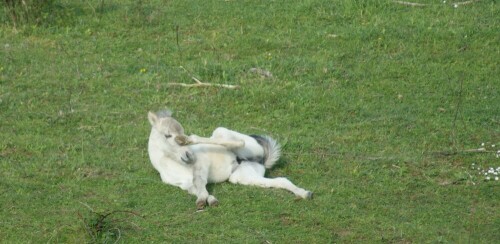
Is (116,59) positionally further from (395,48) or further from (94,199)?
(94,199)

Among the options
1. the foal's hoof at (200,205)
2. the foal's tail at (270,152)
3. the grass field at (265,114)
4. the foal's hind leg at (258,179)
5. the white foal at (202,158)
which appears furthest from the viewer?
the foal's tail at (270,152)

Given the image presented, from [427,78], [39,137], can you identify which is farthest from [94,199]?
[427,78]

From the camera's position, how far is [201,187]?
28.6 feet

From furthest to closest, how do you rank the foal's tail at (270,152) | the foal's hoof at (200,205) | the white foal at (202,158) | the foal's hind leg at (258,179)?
the foal's tail at (270,152) < the white foal at (202,158) < the foal's hind leg at (258,179) < the foal's hoof at (200,205)

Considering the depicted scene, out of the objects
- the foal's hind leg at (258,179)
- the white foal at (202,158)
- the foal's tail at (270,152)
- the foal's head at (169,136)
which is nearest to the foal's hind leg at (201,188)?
the white foal at (202,158)

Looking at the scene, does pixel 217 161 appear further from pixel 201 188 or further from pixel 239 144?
pixel 201 188

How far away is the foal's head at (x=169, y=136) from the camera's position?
8883 millimetres

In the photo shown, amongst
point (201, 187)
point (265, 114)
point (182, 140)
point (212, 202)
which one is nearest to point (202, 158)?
point (182, 140)

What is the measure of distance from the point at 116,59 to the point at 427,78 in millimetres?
3511

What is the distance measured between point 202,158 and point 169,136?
0.32 m

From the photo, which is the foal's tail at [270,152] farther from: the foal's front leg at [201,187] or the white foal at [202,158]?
the foal's front leg at [201,187]

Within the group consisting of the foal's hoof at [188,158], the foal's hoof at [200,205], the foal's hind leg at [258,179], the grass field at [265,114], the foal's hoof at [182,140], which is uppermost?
Result: the foal's hoof at [182,140]

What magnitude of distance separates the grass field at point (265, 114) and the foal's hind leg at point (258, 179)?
10cm

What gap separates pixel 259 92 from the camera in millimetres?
11555
